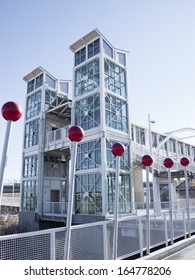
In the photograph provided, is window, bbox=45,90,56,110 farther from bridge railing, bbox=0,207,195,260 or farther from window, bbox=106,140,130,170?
bridge railing, bbox=0,207,195,260

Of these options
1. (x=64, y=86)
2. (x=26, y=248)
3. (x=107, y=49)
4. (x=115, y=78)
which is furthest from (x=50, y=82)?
(x=26, y=248)

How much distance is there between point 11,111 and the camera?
3613 mm

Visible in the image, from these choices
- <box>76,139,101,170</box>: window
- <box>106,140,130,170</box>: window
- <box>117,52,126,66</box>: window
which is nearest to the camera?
<box>106,140,130,170</box>: window

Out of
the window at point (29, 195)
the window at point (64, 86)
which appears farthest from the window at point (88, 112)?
the window at point (29, 195)

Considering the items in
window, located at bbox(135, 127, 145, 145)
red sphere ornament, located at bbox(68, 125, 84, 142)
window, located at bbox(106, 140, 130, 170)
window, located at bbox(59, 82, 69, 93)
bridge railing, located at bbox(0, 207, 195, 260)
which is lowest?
bridge railing, located at bbox(0, 207, 195, 260)

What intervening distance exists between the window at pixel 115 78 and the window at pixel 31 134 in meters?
10.2

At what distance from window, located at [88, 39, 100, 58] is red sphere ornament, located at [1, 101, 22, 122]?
714 inches

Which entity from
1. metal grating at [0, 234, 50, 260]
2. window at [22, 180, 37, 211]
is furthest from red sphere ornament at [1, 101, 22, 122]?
window at [22, 180, 37, 211]

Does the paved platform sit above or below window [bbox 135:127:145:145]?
below

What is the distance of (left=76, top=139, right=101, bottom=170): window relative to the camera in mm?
18156

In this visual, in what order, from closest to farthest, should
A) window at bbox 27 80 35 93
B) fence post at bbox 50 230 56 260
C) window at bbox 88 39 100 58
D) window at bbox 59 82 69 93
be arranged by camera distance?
fence post at bbox 50 230 56 260 < window at bbox 88 39 100 58 < window at bbox 27 80 35 93 < window at bbox 59 82 69 93

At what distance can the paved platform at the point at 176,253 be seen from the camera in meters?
6.60

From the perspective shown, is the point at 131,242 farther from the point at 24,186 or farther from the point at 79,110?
the point at 24,186
